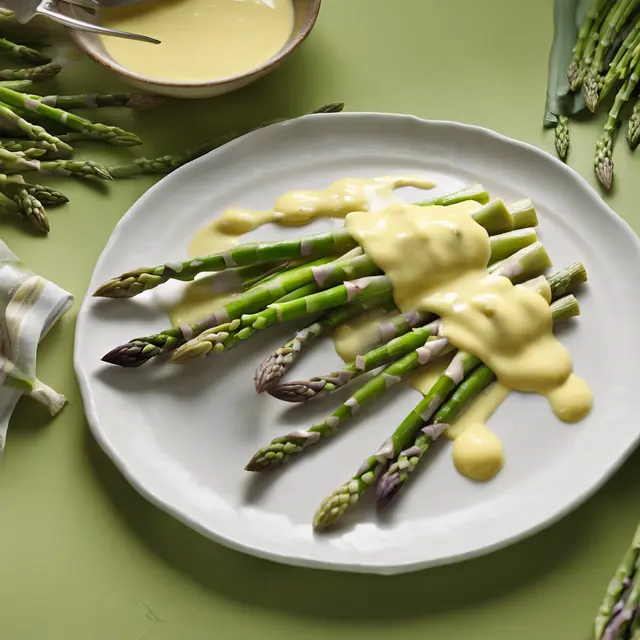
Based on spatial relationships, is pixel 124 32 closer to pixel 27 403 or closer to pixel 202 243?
pixel 202 243

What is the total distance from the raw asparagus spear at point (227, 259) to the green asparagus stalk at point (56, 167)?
0.51 m

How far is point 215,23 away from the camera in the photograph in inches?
112

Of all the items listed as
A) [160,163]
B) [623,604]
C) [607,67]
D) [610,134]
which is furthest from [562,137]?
[623,604]

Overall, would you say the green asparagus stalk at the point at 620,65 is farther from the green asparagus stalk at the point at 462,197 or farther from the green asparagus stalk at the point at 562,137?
the green asparagus stalk at the point at 462,197

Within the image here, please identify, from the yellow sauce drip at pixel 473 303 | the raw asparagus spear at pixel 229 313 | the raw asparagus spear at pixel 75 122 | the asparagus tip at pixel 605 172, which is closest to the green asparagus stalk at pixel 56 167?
the raw asparagus spear at pixel 75 122

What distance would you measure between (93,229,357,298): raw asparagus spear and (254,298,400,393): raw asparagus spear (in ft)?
0.62

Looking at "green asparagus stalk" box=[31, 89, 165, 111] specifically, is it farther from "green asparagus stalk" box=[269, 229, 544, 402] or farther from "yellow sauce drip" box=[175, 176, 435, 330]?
"green asparagus stalk" box=[269, 229, 544, 402]

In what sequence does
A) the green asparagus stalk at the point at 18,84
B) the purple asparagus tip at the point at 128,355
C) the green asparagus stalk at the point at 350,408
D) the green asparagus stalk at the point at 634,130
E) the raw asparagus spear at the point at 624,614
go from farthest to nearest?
1. the green asparagus stalk at the point at 18,84
2. the green asparagus stalk at the point at 634,130
3. the purple asparagus tip at the point at 128,355
4. the green asparagus stalk at the point at 350,408
5. the raw asparagus spear at the point at 624,614

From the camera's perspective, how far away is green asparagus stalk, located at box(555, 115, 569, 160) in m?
2.68

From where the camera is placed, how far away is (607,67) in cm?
279

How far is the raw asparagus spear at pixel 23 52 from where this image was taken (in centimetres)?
286

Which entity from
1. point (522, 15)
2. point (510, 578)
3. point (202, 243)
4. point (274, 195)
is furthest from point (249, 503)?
point (522, 15)

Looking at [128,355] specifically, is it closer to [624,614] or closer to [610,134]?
[624,614]

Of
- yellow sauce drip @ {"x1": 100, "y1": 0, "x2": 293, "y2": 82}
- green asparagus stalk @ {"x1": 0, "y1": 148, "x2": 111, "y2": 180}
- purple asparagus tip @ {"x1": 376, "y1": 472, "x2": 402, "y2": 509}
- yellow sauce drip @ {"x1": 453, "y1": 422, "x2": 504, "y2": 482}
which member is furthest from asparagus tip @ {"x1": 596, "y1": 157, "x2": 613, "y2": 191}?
green asparagus stalk @ {"x1": 0, "y1": 148, "x2": 111, "y2": 180}
